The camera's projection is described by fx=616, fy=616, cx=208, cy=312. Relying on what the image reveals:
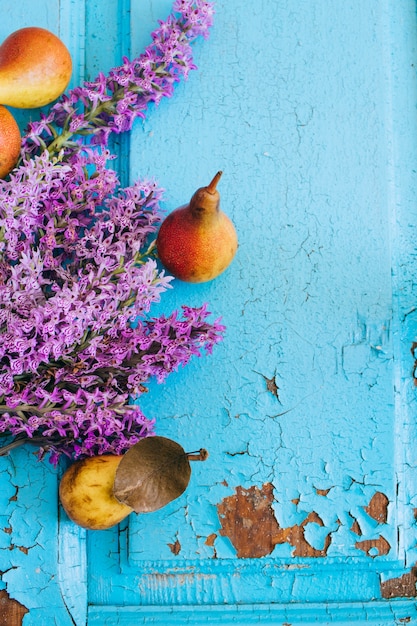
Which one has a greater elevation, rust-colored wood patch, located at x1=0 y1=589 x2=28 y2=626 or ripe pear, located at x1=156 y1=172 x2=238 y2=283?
ripe pear, located at x1=156 y1=172 x2=238 y2=283

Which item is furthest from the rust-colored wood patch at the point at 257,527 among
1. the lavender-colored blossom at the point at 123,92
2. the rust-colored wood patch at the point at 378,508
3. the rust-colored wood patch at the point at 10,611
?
the lavender-colored blossom at the point at 123,92

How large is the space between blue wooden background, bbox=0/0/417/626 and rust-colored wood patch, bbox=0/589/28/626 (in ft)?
0.04

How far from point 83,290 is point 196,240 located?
0.77 ft

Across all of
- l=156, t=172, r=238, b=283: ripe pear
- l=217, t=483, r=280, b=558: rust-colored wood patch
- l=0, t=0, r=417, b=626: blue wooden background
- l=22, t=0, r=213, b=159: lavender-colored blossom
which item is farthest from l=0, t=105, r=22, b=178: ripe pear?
l=217, t=483, r=280, b=558: rust-colored wood patch

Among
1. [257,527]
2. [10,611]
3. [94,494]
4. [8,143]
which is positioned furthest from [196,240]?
[10,611]

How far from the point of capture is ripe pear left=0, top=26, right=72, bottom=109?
3.61 feet

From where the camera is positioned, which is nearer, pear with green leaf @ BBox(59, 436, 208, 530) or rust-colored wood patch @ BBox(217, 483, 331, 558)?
pear with green leaf @ BBox(59, 436, 208, 530)

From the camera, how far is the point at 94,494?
1069 mm

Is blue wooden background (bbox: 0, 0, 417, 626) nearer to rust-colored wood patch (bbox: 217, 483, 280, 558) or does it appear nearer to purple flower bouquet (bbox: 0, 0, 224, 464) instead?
rust-colored wood patch (bbox: 217, 483, 280, 558)

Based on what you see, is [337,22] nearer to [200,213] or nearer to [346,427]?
[200,213]

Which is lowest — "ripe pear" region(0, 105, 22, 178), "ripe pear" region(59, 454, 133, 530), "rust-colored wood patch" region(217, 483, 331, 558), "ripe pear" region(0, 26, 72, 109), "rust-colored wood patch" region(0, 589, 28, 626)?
"rust-colored wood patch" region(0, 589, 28, 626)

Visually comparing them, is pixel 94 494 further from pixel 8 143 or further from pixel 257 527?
pixel 8 143

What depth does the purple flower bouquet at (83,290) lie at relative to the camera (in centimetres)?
99

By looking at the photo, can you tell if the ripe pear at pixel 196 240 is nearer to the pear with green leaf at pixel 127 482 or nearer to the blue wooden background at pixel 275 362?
the blue wooden background at pixel 275 362
